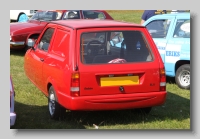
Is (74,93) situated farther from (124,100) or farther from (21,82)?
(21,82)

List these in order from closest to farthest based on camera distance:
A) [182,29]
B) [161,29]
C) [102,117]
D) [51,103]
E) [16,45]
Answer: [51,103]
[102,117]
[182,29]
[161,29]
[16,45]

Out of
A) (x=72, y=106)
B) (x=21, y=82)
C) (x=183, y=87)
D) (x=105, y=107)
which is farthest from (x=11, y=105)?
(x=183, y=87)

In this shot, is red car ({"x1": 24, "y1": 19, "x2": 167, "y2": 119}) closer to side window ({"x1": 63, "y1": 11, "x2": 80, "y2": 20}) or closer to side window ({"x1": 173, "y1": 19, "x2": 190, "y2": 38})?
side window ({"x1": 173, "y1": 19, "x2": 190, "y2": 38})

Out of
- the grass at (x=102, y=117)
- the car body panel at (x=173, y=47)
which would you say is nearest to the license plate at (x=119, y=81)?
the grass at (x=102, y=117)

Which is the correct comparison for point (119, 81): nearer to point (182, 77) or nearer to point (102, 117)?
point (102, 117)

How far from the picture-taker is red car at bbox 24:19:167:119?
6.10 metres

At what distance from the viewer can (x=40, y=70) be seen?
743cm

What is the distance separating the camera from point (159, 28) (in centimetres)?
1000

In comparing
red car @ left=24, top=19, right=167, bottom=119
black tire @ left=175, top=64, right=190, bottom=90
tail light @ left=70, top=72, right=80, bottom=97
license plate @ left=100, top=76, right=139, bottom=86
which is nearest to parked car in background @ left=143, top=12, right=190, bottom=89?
black tire @ left=175, top=64, right=190, bottom=90

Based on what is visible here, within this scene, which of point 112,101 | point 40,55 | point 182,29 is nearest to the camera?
point 112,101

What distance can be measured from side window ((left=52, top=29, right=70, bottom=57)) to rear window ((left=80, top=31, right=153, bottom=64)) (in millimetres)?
327

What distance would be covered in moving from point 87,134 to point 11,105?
111 cm

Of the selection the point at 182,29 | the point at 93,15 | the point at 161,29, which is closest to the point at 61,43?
the point at 182,29

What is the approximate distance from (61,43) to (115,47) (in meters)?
0.82
